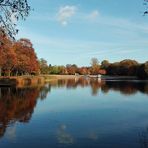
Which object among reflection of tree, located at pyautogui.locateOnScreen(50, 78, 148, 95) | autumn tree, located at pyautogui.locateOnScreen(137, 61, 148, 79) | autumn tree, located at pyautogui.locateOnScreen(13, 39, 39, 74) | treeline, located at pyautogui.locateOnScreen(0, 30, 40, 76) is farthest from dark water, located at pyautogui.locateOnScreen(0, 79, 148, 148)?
autumn tree, located at pyautogui.locateOnScreen(137, 61, 148, 79)

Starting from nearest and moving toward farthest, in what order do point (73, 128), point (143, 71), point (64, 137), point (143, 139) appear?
point (143, 139), point (64, 137), point (73, 128), point (143, 71)

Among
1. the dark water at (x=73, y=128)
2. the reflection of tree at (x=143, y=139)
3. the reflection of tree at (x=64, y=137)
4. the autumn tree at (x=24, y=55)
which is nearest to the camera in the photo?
the reflection of tree at (x=143, y=139)

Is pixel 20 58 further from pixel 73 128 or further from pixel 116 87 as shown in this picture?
pixel 73 128

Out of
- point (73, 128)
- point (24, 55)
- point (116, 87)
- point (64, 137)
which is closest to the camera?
point (64, 137)

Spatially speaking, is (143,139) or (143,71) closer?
(143,139)

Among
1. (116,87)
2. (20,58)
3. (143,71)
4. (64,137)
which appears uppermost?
(20,58)

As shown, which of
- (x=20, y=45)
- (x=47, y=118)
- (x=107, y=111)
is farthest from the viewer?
(x=20, y=45)

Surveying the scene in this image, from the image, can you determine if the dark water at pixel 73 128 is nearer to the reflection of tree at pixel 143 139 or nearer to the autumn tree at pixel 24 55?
the reflection of tree at pixel 143 139

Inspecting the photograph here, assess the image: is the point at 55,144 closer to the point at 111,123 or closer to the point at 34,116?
the point at 111,123

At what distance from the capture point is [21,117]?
25.1m

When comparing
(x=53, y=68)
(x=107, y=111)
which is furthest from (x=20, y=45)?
(x=53, y=68)

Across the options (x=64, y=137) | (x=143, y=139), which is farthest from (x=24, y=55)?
(x=143, y=139)

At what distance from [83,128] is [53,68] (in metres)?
159

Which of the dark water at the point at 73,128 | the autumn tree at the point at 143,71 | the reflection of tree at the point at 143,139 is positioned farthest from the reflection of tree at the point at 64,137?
the autumn tree at the point at 143,71
